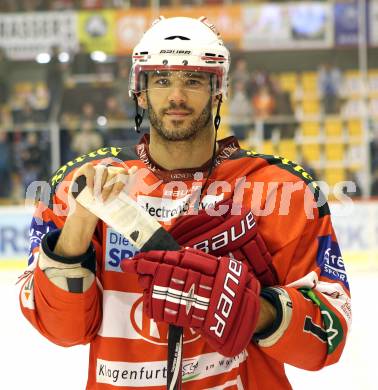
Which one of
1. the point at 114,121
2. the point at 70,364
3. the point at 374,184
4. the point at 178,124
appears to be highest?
the point at 178,124

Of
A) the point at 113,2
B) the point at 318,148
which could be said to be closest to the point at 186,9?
the point at 113,2

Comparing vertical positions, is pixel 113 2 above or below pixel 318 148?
above

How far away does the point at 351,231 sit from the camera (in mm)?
5648

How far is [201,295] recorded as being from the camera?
1226 millimetres

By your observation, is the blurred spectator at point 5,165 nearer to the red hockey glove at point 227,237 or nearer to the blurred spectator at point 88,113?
the blurred spectator at point 88,113

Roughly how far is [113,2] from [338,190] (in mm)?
3190

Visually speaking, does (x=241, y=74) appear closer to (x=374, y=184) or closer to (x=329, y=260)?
(x=374, y=184)

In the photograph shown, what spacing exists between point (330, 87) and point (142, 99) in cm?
582

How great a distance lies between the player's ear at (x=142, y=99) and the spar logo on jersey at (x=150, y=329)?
408mm

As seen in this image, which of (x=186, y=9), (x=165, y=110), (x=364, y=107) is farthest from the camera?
(x=186, y=9)

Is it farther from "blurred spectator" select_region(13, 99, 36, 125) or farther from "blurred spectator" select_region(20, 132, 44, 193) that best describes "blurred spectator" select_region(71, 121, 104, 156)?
"blurred spectator" select_region(13, 99, 36, 125)

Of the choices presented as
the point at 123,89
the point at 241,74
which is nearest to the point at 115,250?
the point at 123,89

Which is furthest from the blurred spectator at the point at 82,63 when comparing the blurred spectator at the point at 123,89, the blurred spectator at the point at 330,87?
the blurred spectator at the point at 330,87

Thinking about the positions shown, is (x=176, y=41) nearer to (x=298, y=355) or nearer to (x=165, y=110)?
(x=165, y=110)
